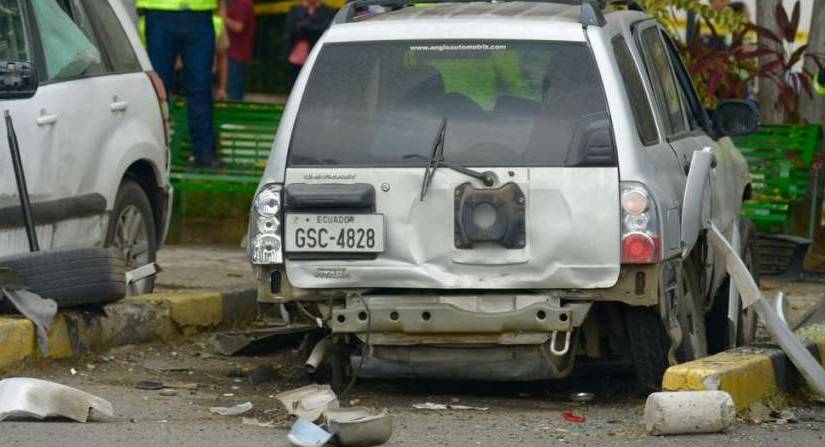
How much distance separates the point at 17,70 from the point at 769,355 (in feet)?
11.7

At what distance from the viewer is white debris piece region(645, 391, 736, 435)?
6.96 meters

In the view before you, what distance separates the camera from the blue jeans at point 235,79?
19.0 meters

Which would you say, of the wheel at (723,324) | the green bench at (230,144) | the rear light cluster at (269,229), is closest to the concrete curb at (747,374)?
the wheel at (723,324)

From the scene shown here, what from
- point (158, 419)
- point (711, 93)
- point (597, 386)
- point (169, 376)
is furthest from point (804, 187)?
point (158, 419)

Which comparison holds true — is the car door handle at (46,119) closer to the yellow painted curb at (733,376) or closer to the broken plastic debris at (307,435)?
the broken plastic debris at (307,435)

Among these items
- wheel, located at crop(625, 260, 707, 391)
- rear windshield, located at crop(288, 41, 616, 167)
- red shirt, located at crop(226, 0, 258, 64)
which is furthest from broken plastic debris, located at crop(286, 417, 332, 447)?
red shirt, located at crop(226, 0, 258, 64)

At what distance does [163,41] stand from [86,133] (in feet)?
15.3

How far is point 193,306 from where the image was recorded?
32.9 ft

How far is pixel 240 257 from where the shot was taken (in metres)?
13.2

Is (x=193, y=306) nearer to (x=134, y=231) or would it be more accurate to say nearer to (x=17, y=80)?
(x=134, y=231)

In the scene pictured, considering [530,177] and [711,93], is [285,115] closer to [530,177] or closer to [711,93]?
[530,177]

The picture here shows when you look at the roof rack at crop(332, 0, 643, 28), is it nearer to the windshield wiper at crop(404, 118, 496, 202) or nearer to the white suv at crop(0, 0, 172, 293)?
the windshield wiper at crop(404, 118, 496, 202)

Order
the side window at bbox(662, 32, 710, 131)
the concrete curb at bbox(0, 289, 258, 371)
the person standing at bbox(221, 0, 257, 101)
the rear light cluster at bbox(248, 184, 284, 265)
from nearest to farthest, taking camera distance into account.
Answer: the rear light cluster at bbox(248, 184, 284, 265) → the concrete curb at bbox(0, 289, 258, 371) → the side window at bbox(662, 32, 710, 131) → the person standing at bbox(221, 0, 257, 101)

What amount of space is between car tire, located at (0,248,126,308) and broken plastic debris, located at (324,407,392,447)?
2270 millimetres
